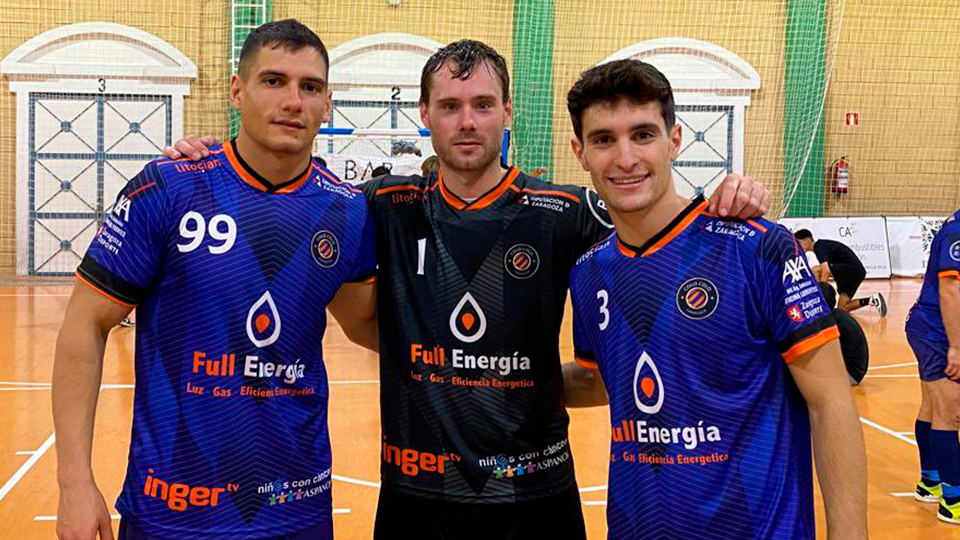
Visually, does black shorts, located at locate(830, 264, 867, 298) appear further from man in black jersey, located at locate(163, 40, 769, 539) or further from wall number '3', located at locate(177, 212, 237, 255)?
wall number '3', located at locate(177, 212, 237, 255)

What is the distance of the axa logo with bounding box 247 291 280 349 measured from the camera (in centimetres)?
271

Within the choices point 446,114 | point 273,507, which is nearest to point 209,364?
point 273,507

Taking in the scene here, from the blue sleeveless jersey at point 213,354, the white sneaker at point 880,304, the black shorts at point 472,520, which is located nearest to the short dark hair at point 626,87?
the blue sleeveless jersey at point 213,354

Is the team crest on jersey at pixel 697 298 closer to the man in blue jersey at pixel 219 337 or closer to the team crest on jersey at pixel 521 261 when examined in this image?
the team crest on jersey at pixel 521 261

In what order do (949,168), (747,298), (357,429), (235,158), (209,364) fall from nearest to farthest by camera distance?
(747,298)
(209,364)
(235,158)
(357,429)
(949,168)

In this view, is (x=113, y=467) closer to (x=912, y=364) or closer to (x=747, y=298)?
(x=747, y=298)

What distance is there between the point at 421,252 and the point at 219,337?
2.50ft

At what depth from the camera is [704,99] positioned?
61.0ft

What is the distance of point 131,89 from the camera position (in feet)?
57.4

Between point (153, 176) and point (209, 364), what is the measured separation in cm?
63

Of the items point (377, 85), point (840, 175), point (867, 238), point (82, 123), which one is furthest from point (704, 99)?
point (82, 123)

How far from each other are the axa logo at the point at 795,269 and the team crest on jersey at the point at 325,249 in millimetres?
1428

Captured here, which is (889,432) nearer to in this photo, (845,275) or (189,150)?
(845,275)

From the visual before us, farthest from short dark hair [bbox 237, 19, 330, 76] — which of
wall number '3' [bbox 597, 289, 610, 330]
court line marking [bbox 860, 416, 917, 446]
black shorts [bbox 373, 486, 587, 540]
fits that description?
court line marking [bbox 860, 416, 917, 446]
